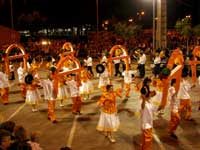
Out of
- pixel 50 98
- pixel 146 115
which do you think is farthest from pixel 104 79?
pixel 146 115

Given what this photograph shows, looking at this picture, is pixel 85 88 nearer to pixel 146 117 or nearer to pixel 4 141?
pixel 146 117

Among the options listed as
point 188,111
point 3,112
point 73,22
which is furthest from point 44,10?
point 188,111

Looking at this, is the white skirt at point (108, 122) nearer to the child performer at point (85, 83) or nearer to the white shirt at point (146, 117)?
the white shirt at point (146, 117)

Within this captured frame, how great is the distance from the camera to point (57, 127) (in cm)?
1259

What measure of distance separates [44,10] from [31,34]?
9.08m

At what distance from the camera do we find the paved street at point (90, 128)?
10.6m

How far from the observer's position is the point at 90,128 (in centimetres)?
1229

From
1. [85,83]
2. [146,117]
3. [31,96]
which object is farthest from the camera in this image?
[85,83]

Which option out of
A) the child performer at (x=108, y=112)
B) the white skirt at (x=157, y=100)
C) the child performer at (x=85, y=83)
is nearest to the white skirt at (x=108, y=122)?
the child performer at (x=108, y=112)

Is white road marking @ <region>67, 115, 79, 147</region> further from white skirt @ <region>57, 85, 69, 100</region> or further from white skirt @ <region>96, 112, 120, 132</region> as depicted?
white skirt @ <region>57, 85, 69, 100</region>

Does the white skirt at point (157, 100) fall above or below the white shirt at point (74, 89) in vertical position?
below

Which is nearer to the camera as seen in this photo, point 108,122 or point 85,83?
point 108,122

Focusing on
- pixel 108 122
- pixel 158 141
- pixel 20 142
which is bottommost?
pixel 158 141

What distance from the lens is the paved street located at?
34.7 ft
